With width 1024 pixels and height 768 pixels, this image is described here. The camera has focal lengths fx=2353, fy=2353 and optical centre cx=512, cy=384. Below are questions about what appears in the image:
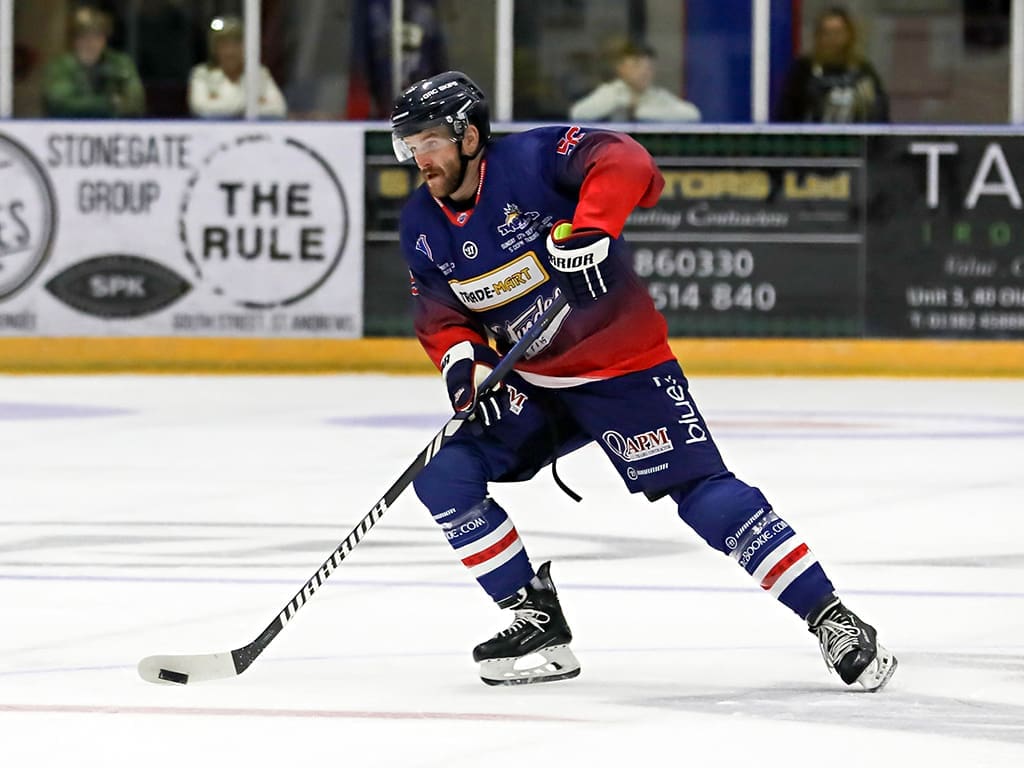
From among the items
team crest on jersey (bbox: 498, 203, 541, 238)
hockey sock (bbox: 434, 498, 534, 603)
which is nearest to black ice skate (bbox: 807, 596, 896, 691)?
hockey sock (bbox: 434, 498, 534, 603)

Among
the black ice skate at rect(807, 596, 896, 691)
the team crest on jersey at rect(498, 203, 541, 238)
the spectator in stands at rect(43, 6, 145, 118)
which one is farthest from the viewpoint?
the spectator in stands at rect(43, 6, 145, 118)

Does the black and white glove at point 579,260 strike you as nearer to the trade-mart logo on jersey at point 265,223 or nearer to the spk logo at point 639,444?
the spk logo at point 639,444

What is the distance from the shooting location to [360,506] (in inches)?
254

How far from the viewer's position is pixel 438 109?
4.00 metres

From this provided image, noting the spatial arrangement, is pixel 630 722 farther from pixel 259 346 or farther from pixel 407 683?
pixel 259 346

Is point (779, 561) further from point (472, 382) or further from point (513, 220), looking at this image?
point (513, 220)

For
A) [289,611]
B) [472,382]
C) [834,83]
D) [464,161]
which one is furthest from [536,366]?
[834,83]

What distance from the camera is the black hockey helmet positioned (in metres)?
4.00

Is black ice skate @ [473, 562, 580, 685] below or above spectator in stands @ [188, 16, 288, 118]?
below

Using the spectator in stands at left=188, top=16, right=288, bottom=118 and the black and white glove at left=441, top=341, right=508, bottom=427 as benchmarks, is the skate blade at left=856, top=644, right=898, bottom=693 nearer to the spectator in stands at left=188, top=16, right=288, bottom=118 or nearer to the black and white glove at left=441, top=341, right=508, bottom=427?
the black and white glove at left=441, top=341, right=508, bottom=427

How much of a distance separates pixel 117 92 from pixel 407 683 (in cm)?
796

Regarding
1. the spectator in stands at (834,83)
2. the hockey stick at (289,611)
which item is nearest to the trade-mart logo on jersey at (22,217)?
the spectator in stands at (834,83)

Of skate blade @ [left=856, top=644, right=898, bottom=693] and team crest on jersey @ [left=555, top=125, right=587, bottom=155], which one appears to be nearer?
skate blade @ [left=856, top=644, right=898, bottom=693]

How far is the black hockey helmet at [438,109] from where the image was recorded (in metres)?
4.00
